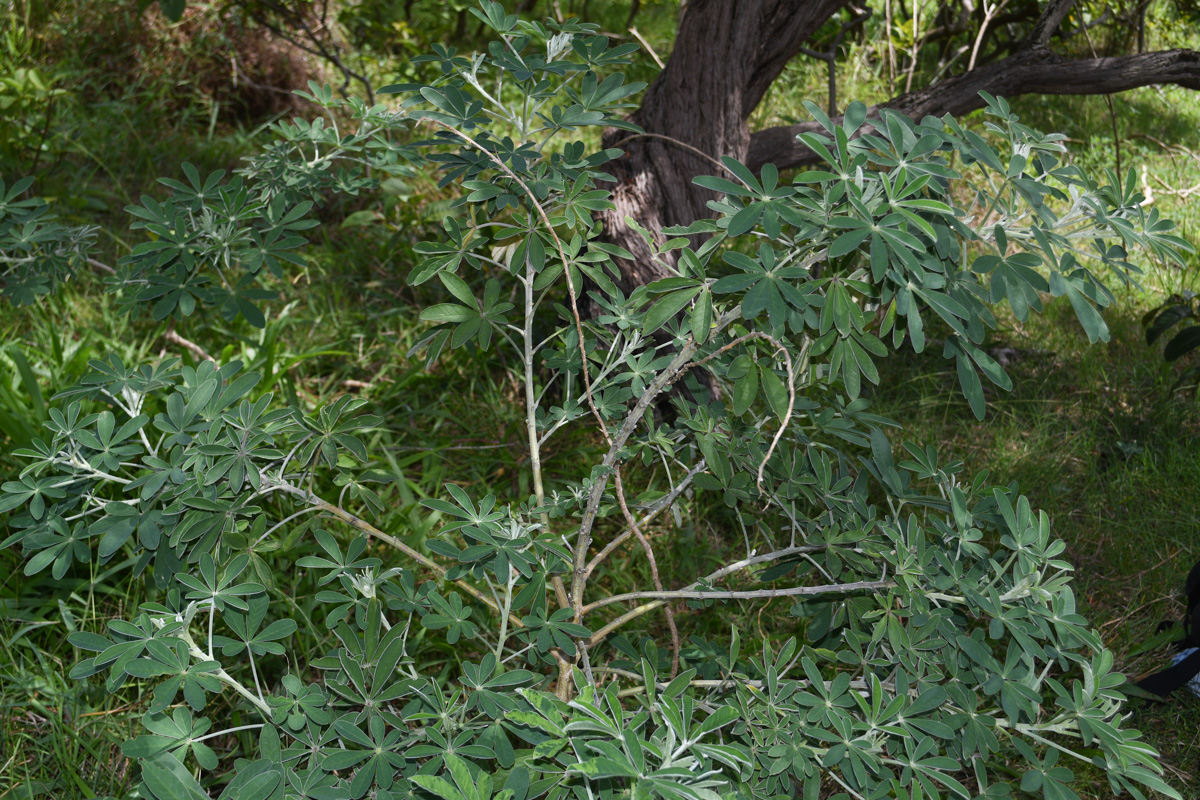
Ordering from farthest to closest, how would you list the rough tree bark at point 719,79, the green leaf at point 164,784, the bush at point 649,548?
the rough tree bark at point 719,79 < the bush at point 649,548 < the green leaf at point 164,784

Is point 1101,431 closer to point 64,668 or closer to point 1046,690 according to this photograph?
point 1046,690

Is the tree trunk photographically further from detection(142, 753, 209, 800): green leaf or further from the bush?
detection(142, 753, 209, 800): green leaf

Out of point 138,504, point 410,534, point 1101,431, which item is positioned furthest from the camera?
point 1101,431

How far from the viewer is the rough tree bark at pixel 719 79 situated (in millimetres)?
2625

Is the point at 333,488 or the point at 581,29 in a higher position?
the point at 581,29

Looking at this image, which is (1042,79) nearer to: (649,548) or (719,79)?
(719,79)

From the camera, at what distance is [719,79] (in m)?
2.66

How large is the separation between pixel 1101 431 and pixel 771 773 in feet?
6.71

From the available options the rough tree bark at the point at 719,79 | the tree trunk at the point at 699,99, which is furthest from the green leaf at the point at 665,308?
the tree trunk at the point at 699,99

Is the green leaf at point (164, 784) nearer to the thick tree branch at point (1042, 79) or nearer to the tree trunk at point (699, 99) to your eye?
the tree trunk at point (699, 99)

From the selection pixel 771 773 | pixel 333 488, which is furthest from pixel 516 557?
pixel 333 488

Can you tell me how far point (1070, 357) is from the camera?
303cm

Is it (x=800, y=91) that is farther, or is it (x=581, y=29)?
(x=800, y=91)

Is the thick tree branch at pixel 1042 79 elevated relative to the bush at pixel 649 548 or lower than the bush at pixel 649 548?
elevated
